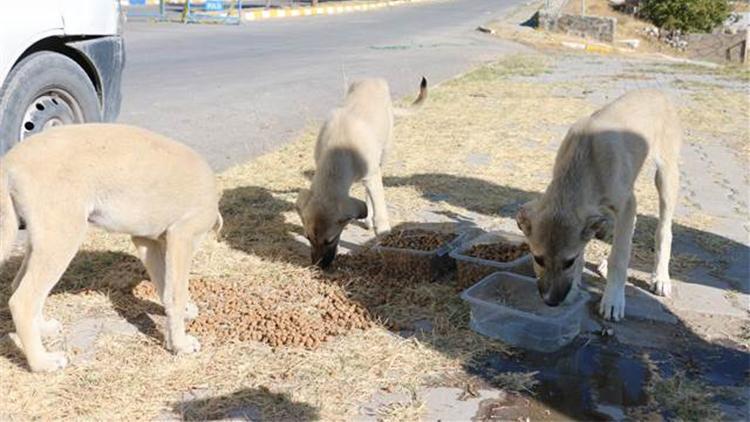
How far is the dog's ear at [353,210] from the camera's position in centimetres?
A: 561

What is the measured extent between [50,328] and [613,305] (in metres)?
3.33

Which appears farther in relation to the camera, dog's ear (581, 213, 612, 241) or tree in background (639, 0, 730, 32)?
tree in background (639, 0, 730, 32)

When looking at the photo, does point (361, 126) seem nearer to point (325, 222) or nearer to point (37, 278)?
point (325, 222)

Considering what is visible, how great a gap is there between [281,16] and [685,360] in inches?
1205

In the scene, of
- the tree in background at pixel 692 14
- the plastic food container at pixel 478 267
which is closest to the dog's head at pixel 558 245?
the plastic food container at pixel 478 267

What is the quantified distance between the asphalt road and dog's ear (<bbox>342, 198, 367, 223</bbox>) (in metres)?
3.28

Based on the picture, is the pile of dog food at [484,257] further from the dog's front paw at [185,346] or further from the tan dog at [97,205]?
the dog's front paw at [185,346]

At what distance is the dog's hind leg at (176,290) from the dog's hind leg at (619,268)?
249cm

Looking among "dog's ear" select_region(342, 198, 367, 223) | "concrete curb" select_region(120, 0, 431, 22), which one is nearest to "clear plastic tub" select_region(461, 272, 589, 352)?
"dog's ear" select_region(342, 198, 367, 223)

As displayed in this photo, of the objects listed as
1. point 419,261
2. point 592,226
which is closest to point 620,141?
point 592,226

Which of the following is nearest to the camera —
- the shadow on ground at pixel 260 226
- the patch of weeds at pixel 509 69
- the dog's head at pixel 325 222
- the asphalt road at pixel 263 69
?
the dog's head at pixel 325 222

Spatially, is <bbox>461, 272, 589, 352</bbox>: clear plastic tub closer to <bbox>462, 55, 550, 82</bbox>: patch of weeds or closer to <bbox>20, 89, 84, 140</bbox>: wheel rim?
<bbox>20, 89, 84, 140</bbox>: wheel rim

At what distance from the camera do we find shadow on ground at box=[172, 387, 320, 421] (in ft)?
12.1

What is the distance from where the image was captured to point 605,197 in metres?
4.80
